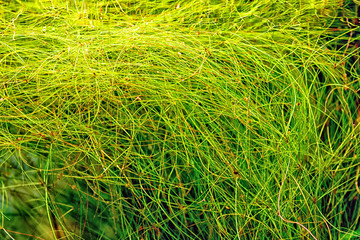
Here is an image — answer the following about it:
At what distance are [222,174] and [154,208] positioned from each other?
232 mm

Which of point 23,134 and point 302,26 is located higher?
point 302,26

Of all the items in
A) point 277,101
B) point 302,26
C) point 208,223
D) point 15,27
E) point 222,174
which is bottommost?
point 208,223

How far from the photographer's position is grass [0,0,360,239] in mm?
1059

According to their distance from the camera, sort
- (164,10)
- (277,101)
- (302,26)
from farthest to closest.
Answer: (164,10), (302,26), (277,101)

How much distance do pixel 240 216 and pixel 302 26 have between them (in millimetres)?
698

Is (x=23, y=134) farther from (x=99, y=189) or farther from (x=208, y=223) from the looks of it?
(x=208, y=223)

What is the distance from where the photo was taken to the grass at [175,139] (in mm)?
1059

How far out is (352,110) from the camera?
1227mm

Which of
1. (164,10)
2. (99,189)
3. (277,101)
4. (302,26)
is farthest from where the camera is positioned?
(164,10)

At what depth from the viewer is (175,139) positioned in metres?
1.07

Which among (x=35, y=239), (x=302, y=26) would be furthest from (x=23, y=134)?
(x=302, y=26)

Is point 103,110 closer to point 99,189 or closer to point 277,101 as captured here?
point 99,189

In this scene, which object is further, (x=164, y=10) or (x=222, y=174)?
(x=164, y=10)

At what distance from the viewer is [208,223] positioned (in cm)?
107
